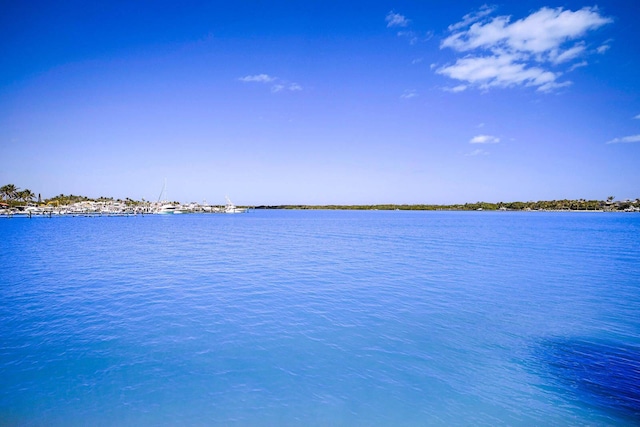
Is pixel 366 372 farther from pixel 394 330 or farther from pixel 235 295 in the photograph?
pixel 235 295

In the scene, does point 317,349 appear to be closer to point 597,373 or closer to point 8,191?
point 597,373

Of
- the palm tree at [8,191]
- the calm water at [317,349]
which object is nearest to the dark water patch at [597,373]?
the calm water at [317,349]

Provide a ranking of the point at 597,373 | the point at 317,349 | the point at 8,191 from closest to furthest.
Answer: the point at 597,373 < the point at 317,349 < the point at 8,191

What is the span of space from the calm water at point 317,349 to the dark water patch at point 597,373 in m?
0.06

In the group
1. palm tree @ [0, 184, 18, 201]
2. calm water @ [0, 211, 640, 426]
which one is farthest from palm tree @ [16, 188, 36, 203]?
calm water @ [0, 211, 640, 426]

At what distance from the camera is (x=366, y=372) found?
34.9ft

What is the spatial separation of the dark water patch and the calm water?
0.06 meters

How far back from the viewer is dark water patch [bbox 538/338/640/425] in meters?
8.82

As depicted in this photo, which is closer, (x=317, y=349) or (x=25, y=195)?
(x=317, y=349)

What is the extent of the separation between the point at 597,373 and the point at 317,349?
935 centimetres

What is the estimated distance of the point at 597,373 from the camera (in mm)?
10398

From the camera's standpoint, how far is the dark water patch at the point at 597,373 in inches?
347

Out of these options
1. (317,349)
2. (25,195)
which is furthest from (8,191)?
(317,349)

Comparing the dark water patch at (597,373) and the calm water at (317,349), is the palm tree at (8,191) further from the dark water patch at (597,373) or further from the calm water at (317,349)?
the dark water patch at (597,373)
